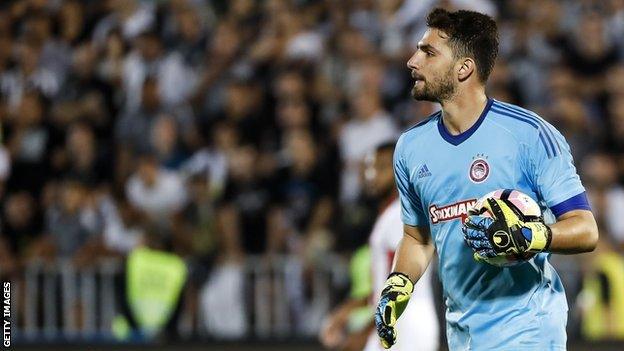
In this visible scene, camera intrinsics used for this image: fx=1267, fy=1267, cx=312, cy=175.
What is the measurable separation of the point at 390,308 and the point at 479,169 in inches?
24.4

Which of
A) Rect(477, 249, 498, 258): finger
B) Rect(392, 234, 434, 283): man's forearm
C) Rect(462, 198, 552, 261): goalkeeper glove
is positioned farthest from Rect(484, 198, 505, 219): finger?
Rect(392, 234, 434, 283): man's forearm

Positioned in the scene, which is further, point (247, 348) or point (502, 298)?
point (247, 348)

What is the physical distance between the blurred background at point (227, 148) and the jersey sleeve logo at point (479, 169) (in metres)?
5.00

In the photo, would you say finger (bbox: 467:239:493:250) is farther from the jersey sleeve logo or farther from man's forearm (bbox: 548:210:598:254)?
the jersey sleeve logo

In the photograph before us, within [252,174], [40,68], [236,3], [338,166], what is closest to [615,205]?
[338,166]

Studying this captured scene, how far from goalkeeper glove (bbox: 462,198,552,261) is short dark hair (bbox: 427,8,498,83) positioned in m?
0.71

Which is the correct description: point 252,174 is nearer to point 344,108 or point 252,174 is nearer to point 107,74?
point 344,108

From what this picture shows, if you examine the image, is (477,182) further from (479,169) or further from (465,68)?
(465,68)

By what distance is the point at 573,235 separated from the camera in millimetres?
4344

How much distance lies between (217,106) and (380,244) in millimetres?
4633

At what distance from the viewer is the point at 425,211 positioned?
4.95 metres

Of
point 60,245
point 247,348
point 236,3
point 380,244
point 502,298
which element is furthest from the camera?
point 236,3

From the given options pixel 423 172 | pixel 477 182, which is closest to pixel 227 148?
pixel 423 172

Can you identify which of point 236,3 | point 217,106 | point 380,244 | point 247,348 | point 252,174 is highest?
point 236,3
